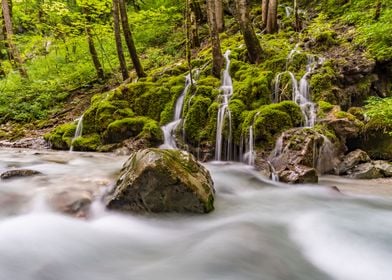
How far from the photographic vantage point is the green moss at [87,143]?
9.24 metres

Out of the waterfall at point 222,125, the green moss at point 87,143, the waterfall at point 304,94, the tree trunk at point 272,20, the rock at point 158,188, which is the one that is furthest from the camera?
Result: the tree trunk at point 272,20

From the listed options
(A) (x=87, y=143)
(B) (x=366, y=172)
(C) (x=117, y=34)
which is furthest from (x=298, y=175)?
(C) (x=117, y=34)

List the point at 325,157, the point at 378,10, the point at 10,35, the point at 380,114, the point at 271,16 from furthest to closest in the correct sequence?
the point at 10,35
the point at 271,16
the point at 378,10
the point at 325,157
the point at 380,114

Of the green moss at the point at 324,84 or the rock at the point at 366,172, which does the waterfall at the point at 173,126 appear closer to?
the green moss at the point at 324,84

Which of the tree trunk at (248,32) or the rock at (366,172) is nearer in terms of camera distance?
the rock at (366,172)

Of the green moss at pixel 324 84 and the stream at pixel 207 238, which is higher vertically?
the green moss at pixel 324 84

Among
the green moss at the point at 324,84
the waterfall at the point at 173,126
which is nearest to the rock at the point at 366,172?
the green moss at the point at 324,84

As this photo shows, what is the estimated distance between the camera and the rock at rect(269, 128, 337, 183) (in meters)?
6.06

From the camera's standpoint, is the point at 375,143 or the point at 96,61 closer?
the point at 375,143

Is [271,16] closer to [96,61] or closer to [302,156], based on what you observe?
[96,61]

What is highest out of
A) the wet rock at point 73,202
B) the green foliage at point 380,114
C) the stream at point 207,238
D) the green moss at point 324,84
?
the green moss at point 324,84

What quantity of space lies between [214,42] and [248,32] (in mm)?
1039

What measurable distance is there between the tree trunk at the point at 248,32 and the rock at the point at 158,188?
607cm

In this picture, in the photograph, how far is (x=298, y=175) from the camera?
6.02 meters
